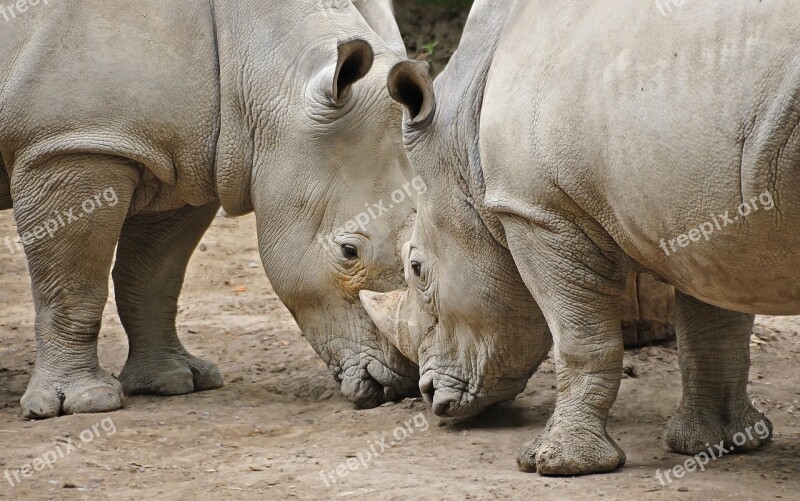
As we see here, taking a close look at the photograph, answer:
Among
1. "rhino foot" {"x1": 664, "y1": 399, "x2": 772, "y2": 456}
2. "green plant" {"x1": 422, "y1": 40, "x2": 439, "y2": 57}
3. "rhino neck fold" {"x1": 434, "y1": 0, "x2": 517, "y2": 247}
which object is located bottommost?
"rhino foot" {"x1": 664, "y1": 399, "x2": 772, "y2": 456}

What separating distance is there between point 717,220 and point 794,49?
2.03ft

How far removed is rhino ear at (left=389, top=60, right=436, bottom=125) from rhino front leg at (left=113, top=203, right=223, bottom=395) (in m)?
2.33

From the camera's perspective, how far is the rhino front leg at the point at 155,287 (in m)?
7.29

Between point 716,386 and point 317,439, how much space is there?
177cm

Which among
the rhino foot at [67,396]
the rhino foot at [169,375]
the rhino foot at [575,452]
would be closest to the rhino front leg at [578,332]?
the rhino foot at [575,452]

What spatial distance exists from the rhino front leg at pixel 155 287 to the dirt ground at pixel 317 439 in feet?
0.96

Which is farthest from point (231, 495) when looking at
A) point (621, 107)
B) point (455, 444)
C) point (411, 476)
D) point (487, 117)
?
point (621, 107)

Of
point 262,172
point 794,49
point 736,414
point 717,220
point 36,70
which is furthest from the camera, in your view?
point 262,172

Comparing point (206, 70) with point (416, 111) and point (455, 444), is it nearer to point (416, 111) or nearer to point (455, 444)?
point (416, 111)

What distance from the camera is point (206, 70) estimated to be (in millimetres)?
6555

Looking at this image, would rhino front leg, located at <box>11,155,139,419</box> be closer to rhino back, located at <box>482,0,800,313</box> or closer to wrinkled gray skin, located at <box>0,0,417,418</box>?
wrinkled gray skin, located at <box>0,0,417,418</box>

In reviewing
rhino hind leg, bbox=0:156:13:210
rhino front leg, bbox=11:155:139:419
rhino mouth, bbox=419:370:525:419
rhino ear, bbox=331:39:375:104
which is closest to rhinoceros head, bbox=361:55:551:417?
rhino mouth, bbox=419:370:525:419

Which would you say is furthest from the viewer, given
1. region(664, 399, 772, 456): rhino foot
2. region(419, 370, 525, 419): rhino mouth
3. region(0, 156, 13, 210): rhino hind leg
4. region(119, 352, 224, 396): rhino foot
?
region(119, 352, 224, 396): rhino foot

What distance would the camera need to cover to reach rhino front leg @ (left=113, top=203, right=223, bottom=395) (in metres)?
7.29
